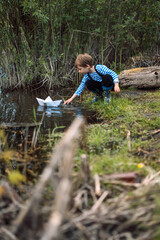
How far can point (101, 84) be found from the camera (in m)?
5.10

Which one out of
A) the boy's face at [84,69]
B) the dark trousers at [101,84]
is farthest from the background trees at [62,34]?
the boy's face at [84,69]

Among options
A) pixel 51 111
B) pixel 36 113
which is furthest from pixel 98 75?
pixel 36 113

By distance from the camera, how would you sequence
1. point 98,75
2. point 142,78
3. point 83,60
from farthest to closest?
point 142,78 < point 98,75 < point 83,60

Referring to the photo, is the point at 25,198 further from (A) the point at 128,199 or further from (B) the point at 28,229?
(A) the point at 128,199

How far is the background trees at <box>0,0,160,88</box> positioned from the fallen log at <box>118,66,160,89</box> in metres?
0.98

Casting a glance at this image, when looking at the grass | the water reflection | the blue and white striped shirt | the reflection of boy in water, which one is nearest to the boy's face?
the reflection of boy in water

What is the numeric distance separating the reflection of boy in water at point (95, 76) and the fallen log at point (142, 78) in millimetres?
1268

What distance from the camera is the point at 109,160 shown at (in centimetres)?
200

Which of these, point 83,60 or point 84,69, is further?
point 84,69

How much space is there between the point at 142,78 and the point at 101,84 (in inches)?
61.2

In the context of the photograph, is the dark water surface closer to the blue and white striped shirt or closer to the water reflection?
the water reflection

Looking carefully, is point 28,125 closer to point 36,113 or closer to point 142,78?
point 36,113

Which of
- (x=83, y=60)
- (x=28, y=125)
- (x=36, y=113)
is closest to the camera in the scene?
(x=28, y=125)

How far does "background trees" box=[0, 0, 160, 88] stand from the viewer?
22.3 feet
